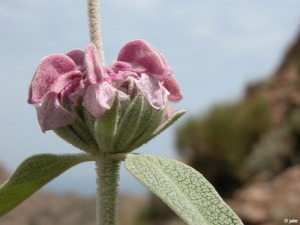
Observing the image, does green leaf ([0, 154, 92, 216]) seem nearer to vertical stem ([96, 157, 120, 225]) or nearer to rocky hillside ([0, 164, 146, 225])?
vertical stem ([96, 157, 120, 225])

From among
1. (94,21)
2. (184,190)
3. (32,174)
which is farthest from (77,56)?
(184,190)

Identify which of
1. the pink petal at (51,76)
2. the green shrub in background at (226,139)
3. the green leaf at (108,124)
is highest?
the pink petal at (51,76)

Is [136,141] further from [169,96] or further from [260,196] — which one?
[260,196]

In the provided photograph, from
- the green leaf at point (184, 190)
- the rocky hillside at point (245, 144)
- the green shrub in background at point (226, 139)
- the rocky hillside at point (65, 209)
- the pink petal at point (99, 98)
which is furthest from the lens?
the rocky hillside at point (65, 209)

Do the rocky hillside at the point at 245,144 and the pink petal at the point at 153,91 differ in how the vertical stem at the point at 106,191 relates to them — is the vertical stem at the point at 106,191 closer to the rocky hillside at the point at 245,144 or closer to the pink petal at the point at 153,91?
the pink petal at the point at 153,91

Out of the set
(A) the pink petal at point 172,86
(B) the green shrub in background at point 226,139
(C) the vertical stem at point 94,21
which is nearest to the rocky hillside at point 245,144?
(B) the green shrub in background at point 226,139

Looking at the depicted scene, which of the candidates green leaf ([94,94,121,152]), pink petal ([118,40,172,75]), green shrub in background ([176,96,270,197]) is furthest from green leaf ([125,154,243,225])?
green shrub in background ([176,96,270,197])

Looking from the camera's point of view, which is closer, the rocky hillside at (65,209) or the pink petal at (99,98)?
the pink petal at (99,98)

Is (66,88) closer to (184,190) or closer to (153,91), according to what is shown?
(153,91)
